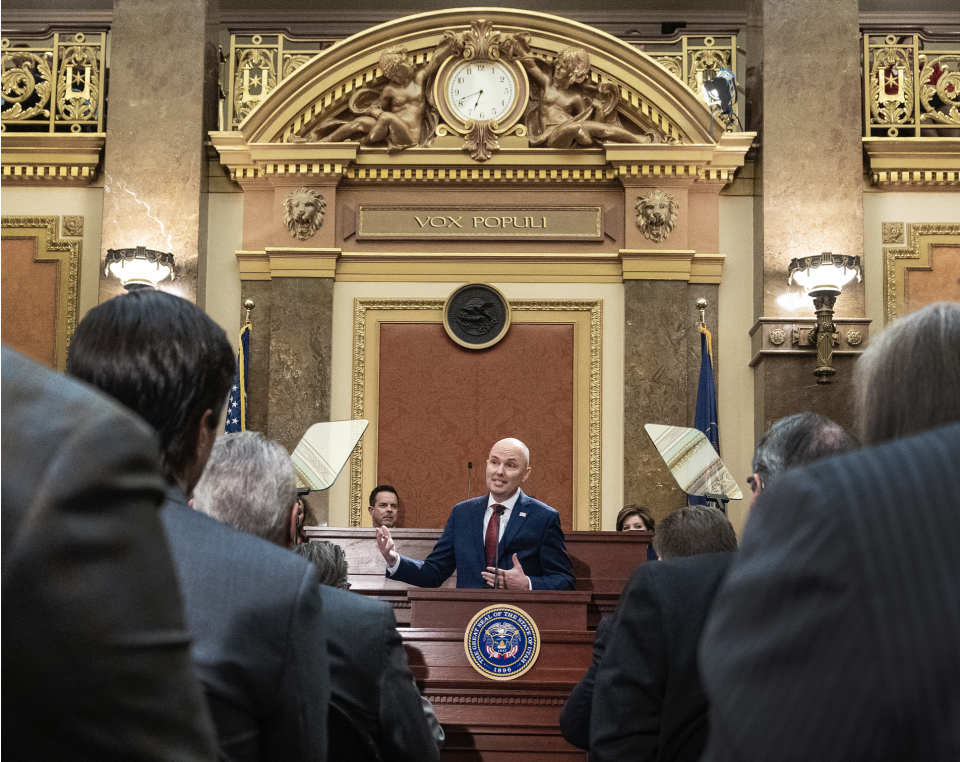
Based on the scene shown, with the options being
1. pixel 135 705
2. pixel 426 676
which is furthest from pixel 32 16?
pixel 135 705

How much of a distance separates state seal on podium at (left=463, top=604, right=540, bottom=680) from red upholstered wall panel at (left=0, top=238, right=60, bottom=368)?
579 cm

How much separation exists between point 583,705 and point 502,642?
45.9 inches

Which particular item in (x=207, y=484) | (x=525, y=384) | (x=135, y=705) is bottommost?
(x=135, y=705)

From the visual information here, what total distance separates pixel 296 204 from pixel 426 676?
18.1 ft

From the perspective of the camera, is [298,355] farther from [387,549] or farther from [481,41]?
[387,549]

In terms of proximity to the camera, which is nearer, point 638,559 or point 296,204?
point 638,559

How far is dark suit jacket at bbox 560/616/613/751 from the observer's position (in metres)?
2.51

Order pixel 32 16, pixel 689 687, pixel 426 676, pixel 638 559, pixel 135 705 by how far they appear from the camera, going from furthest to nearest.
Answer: pixel 32 16
pixel 638 559
pixel 426 676
pixel 689 687
pixel 135 705

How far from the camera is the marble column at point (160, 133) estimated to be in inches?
325

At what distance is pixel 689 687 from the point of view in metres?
2.09

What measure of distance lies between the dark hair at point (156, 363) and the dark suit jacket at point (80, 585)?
22.6 inches

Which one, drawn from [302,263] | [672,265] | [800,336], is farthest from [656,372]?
[302,263]

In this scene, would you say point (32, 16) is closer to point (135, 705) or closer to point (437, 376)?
point (437, 376)

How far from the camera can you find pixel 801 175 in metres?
8.20
